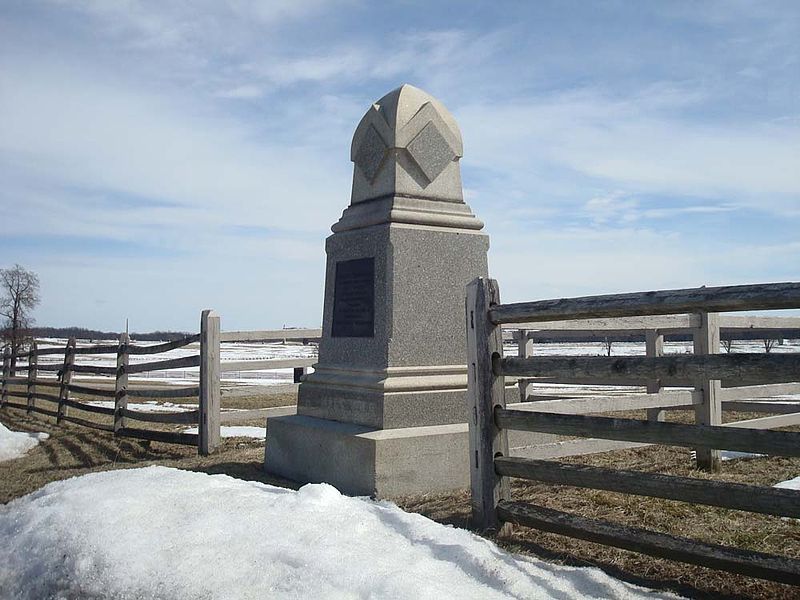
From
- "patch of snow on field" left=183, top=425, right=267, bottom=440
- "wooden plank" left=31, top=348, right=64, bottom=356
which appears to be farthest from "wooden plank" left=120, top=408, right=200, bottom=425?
"wooden plank" left=31, top=348, right=64, bottom=356

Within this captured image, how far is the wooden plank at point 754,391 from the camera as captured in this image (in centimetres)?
609

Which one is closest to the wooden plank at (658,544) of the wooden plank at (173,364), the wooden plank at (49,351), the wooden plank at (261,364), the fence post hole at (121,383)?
the wooden plank at (261,364)

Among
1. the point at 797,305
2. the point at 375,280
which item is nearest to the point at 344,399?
the point at 375,280

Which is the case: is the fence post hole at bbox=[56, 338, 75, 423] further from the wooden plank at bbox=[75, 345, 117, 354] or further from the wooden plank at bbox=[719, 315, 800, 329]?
the wooden plank at bbox=[719, 315, 800, 329]

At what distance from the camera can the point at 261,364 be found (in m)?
8.39

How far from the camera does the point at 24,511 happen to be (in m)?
3.89

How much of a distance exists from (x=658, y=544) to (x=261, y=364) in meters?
5.91

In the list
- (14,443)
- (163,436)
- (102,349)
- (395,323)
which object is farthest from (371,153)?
(102,349)

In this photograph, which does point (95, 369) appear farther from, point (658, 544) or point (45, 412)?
point (658, 544)

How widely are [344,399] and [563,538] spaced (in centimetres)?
244

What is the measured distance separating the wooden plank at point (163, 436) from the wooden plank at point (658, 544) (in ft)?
15.9

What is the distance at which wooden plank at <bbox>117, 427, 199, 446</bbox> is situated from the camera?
784 cm

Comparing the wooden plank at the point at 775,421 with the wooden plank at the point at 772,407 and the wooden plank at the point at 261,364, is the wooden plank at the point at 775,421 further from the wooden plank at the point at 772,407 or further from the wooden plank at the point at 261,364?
the wooden plank at the point at 261,364

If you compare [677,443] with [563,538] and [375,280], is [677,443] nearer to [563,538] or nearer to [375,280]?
[563,538]
